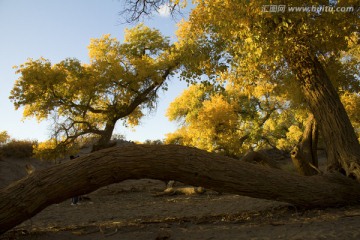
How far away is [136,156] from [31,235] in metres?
2.48

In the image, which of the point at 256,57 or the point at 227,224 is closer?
the point at 227,224

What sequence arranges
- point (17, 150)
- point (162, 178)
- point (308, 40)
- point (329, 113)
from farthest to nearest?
point (17, 150) < point (308, 40) < point (329, 113) < point (162, 178)

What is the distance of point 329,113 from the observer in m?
8.77

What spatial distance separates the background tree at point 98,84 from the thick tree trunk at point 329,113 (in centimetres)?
1005

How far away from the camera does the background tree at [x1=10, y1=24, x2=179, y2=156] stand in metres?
18.4

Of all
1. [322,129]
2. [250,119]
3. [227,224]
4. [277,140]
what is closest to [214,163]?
[227,224]

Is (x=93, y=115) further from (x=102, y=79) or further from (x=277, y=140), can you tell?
(x=277, y=140)

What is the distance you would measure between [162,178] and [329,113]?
5194mm

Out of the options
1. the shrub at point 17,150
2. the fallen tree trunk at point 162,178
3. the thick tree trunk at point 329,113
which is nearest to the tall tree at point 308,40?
the thick tree trunk at point 329,113

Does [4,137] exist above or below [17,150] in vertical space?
above

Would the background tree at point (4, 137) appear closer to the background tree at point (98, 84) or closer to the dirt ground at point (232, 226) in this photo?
the background tree at point (98, 84)

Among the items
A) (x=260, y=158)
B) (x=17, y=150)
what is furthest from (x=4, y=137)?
(x=260, y=158)

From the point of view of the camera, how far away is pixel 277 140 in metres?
34.8
